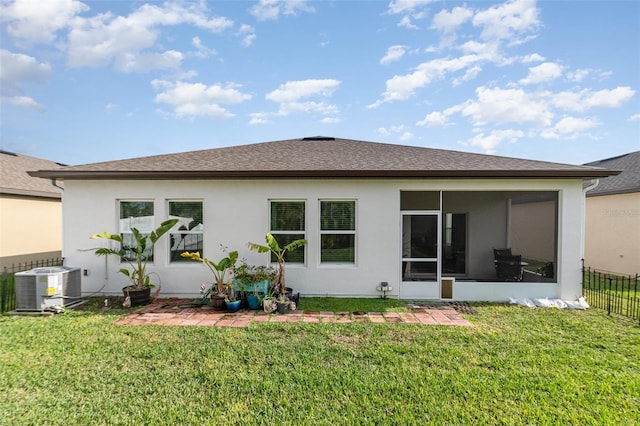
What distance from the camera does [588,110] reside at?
1254 cm

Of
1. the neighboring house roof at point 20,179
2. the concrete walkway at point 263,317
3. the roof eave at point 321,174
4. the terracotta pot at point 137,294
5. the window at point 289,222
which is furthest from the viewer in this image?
the neighboring house roof at point 20,179

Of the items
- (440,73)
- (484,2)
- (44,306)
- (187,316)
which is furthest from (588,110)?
(44,306)

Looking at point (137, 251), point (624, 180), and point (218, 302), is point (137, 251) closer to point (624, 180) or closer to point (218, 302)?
point (218, 302)

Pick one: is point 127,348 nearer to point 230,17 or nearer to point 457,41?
point 230,17

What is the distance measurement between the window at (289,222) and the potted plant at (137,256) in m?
2.48

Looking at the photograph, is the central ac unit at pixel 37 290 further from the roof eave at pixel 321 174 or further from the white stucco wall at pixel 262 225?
the roof eave at pixel 321 174

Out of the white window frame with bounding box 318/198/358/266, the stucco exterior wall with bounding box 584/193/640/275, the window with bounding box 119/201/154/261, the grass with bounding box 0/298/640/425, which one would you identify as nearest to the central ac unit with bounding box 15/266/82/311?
the grass with bounding box 0/298/640/425

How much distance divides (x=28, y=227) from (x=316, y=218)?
1179 centimetres

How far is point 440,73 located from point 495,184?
5.51 metres

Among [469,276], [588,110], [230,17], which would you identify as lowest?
[469,276]

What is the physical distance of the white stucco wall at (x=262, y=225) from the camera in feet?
24.7

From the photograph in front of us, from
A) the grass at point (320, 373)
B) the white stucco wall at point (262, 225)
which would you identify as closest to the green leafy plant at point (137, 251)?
the white stucco wall at point (262, 225)

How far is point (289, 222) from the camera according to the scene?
7777mm

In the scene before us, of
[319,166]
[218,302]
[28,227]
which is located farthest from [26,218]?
[319,166]
